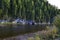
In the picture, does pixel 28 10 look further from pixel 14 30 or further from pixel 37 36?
pixel 37 36

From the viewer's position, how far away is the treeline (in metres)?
2.97

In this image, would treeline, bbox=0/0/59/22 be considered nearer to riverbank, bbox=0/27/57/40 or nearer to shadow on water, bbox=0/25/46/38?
shadow on water, bbox=0/25/46/38

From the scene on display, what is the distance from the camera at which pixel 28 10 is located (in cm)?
319

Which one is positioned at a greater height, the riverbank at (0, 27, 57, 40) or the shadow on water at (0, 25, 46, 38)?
the shadow on water at (0, 25, 46, 38)

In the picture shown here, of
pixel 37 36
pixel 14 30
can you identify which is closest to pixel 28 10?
pixel 14 30

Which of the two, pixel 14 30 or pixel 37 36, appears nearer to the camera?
pixel 14 30

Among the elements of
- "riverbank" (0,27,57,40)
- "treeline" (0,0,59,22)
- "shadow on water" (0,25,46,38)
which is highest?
"treeline" (0,0,59,22)

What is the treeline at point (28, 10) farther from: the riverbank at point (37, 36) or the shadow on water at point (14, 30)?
the riverbank at point (37, 36)

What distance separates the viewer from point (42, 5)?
339 cm

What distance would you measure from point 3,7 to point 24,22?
0.50 m

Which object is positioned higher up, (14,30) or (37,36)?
(14,30)

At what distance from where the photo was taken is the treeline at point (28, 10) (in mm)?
2973

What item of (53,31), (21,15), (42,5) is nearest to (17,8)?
(21,15)

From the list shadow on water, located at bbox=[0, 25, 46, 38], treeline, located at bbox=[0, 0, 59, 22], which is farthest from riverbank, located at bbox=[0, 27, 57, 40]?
treeline, located at bbox=[0, 0, 59, 22]
